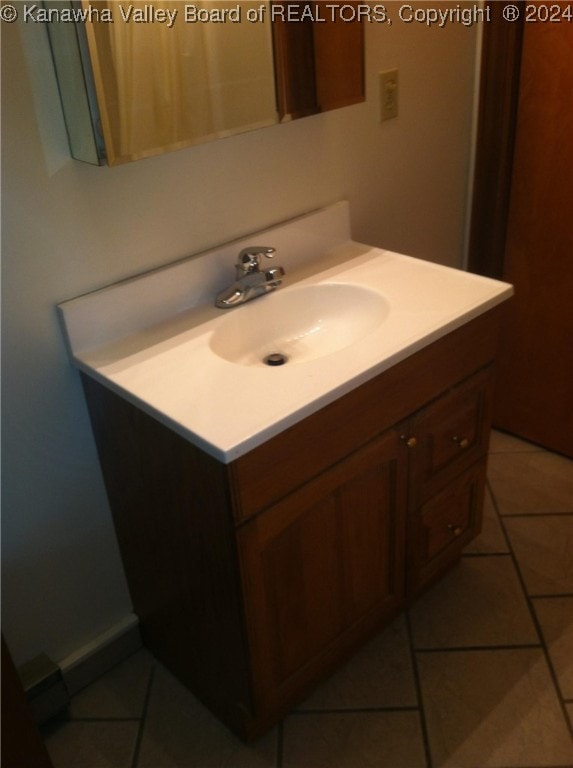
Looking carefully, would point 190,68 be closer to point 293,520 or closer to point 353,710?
point 293,520

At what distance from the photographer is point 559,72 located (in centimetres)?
181

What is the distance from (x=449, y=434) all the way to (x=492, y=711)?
59cm

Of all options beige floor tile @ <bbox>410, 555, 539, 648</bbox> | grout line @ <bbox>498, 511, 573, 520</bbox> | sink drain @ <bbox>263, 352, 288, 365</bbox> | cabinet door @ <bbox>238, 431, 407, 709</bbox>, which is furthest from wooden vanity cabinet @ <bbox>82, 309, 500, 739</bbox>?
grout line @ <bbox>498, 511, 573, 520</bbox>

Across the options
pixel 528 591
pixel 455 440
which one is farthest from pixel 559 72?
pixel 528 591

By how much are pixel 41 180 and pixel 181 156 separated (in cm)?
28

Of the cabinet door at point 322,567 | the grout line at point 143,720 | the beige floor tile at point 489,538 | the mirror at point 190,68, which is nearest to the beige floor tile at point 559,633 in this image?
the beige floor tile at point 489,538

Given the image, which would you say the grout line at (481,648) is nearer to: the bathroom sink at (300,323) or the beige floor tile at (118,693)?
the beige floor tile at (118,693)

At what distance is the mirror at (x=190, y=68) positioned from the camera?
1.17 metres

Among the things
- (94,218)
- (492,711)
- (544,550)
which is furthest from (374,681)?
(94,218)

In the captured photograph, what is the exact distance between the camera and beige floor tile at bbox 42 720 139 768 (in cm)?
153

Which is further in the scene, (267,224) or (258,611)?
(267,224)

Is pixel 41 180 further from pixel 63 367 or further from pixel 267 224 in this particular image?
pixel 267 224

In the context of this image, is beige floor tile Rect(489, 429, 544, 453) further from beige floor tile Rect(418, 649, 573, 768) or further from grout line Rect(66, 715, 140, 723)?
grout line Rect(66, 715, 140, 723)

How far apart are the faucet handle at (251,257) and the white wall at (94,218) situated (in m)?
0.08
